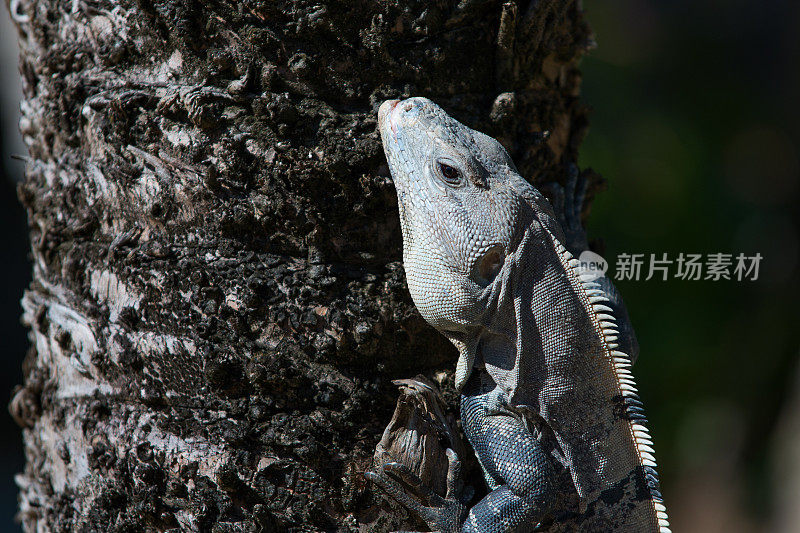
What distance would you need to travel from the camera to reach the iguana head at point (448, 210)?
1994mm

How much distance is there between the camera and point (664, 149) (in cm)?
720

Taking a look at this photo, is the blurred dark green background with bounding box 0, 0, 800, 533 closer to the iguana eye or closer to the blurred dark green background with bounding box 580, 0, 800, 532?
the blurred dark green background with bounding box 580, 0, 800, 532

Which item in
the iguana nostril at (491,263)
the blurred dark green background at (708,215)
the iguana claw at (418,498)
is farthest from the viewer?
the blurred dark green background at (708,215)

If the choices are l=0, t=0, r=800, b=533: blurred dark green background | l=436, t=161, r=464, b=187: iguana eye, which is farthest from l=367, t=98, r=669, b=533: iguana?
l=0, t=0, r=800, b=533: blurred dark green background

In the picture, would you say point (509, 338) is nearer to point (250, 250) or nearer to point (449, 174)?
point (449, 174)

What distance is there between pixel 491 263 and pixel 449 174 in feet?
1.06

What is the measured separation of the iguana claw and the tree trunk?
76 millimetres

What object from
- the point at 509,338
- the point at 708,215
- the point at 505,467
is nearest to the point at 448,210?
the point at 509,338

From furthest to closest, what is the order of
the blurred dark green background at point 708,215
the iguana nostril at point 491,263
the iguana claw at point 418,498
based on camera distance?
the blurred dark green background at point 708,215 < the iguana nostril at point 491,263 < the iguana claw at point 418,498

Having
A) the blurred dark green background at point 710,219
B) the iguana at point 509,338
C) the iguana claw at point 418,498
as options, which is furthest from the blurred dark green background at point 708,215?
the iguana claw at point 418,498

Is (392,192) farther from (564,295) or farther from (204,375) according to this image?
(204,375)

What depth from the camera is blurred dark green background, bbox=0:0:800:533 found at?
279 inches

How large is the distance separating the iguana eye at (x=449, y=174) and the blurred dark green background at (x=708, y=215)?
5075mm

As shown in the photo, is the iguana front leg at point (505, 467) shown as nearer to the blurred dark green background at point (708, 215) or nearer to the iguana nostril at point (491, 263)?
the iguana nostril at point (491, 263)
